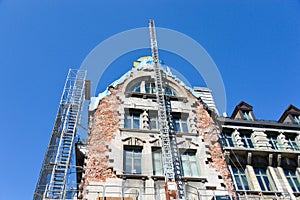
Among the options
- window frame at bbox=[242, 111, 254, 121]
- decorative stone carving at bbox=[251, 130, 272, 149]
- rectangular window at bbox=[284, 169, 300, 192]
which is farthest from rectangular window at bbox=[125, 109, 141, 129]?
rectangular window at bbox=[284, 169, 300, 192]

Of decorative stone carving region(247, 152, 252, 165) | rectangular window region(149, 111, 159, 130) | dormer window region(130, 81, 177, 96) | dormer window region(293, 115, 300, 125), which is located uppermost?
dormer window region(130, 81, 177, 96)

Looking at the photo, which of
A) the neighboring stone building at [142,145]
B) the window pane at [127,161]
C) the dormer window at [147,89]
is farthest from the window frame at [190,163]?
the dormer window at [147,89]

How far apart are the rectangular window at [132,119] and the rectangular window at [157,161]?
2.46 meters

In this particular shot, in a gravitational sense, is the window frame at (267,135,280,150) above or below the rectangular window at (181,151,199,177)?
above

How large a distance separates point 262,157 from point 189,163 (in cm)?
638

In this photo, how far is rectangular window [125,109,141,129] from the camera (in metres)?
19.8

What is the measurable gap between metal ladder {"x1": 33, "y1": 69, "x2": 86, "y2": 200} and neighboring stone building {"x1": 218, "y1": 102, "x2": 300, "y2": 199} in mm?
11310

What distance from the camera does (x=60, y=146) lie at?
18.6m

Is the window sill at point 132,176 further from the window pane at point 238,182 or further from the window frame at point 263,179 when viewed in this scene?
A: the window frame at point 263,179

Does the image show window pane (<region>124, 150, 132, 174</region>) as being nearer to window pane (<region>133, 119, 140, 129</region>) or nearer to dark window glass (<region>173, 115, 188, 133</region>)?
window pane (<region>133, 119, 140, 129</region>)

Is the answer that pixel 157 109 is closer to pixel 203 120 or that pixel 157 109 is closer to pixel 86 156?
pixel 203 120

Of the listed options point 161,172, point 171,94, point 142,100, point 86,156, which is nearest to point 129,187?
point 161,172

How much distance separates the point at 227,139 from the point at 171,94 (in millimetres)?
5912

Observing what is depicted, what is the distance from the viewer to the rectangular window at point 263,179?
1911cm
